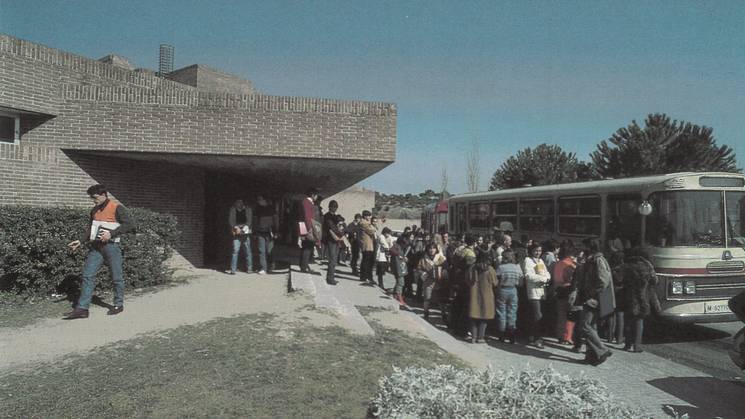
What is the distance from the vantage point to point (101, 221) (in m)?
A: 6.25

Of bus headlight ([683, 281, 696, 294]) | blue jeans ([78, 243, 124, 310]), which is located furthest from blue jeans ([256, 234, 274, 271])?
bus headlight ([683, 281, 696, 294])

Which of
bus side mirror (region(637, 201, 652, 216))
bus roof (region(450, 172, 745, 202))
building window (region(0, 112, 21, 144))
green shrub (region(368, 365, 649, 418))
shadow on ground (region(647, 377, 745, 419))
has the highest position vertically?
building window (region(0, 112, 21, 144))

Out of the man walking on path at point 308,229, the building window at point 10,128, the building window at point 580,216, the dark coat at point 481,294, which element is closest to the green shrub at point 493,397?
the dark coat at point 481,294

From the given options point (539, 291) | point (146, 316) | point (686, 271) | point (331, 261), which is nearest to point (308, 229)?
point (331, 261)

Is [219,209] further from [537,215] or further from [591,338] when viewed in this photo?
[591,338]

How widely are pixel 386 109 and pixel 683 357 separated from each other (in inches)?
275

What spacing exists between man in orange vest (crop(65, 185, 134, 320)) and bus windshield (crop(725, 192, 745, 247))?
10344 millimetres

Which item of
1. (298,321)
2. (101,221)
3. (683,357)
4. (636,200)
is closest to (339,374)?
(298,321)

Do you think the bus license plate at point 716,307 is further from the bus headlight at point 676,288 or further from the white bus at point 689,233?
the bus headlight at point 676,288

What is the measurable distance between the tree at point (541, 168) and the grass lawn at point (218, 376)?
3106 centimetres

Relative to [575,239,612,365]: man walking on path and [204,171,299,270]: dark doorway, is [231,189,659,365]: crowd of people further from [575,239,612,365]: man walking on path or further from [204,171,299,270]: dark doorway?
[204,171,299,270]: dark doorway

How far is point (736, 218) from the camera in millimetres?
8680

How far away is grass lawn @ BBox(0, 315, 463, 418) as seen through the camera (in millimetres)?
3627

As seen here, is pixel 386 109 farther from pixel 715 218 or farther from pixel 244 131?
pixel 715 218
